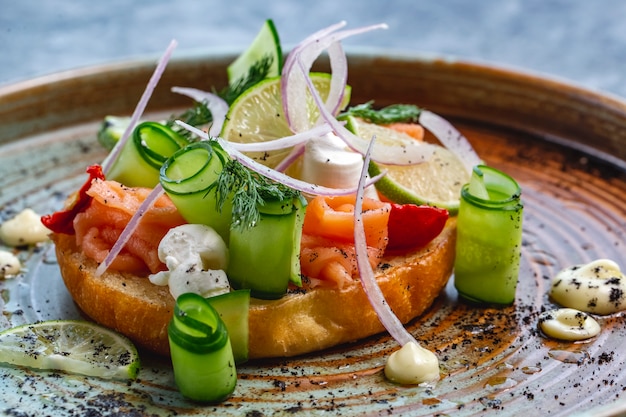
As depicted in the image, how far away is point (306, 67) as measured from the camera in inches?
142

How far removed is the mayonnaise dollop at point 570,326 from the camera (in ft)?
11.2

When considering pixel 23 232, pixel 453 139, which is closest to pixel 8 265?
pixel 23 232

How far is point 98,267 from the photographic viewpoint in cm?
340

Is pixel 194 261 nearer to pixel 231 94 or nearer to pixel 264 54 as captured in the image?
pixel 231 94

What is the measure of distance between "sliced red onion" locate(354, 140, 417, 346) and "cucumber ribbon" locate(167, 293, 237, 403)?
22.8 inches

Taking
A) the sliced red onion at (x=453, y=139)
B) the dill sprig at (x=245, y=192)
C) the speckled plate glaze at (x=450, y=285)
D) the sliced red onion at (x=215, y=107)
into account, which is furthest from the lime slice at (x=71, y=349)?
the sliced red onion at (x=453, y=139)

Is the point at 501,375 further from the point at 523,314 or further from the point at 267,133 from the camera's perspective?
the point at 267,133

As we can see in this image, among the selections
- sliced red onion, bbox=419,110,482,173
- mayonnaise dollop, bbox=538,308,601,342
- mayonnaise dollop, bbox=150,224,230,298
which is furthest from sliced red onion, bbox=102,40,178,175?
mayonnaise dollop, bbox=538,308,601,342

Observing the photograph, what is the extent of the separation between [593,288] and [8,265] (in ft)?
7.91

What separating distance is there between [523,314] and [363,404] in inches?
35.2

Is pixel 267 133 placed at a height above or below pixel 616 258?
above

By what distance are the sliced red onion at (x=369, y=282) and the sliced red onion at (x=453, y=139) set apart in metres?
0.85

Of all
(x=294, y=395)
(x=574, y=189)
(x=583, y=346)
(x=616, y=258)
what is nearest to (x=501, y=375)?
(x=583, y=346)

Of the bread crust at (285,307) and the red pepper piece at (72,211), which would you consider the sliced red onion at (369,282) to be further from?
the red pepper piece at (72,211)
